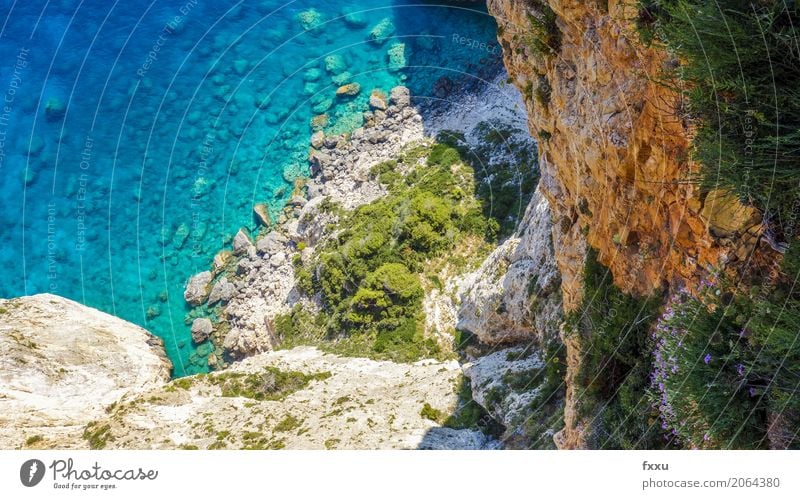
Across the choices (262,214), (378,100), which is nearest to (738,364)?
(262,214)

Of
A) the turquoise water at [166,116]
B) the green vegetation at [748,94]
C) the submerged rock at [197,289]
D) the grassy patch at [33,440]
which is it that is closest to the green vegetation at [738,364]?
the green vegetation at [748,94]

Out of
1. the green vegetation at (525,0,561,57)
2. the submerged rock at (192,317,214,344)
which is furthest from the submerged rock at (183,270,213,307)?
the green vegetation at (525,0,561,57)

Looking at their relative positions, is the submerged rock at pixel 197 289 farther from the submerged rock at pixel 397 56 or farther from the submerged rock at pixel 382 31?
the submerged rock at pixel 382 31

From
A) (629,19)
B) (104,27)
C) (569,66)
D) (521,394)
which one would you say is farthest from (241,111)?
(629,19)

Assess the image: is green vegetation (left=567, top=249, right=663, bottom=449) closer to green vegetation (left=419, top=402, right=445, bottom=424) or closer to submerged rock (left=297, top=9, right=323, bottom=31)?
green vegetation (left=419, top=402, right=445, bottom=424)

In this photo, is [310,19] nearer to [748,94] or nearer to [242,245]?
[242,245]
